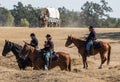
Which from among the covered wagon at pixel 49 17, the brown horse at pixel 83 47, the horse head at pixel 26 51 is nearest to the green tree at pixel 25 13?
the covered wagon at pixel 49 17

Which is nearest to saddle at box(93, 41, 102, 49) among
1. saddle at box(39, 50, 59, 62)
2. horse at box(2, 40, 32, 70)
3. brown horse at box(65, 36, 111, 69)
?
brown horse at box(65, 36, 111, 69)

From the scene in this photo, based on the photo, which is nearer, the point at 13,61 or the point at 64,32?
the point at 13,61

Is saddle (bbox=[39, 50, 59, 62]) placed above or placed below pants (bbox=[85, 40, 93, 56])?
above

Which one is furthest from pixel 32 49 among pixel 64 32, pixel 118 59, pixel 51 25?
pixel 51 25

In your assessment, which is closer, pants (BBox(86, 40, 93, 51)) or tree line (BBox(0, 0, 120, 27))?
pants (BBox(86, 40, 93, 51))

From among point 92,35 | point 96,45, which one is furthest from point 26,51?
point 96,45

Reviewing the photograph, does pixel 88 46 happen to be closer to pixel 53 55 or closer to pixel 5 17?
pixel 53 55

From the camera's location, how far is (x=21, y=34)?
5166cm

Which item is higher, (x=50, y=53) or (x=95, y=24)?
(x=50, y=53)

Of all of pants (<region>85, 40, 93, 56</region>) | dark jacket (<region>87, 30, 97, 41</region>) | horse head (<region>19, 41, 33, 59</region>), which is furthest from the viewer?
pants (<region>85, 40, 93, 56</region>)

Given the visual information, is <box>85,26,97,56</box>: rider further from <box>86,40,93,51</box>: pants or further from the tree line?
the tree line

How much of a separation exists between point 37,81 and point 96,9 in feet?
304

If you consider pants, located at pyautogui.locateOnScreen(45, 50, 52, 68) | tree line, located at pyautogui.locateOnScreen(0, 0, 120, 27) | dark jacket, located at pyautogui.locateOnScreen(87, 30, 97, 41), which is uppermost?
dark jacket, located at pyautogui.locateOnScreen(87, 30, 97, 41)

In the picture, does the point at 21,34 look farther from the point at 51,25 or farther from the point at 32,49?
the point at 32,49
